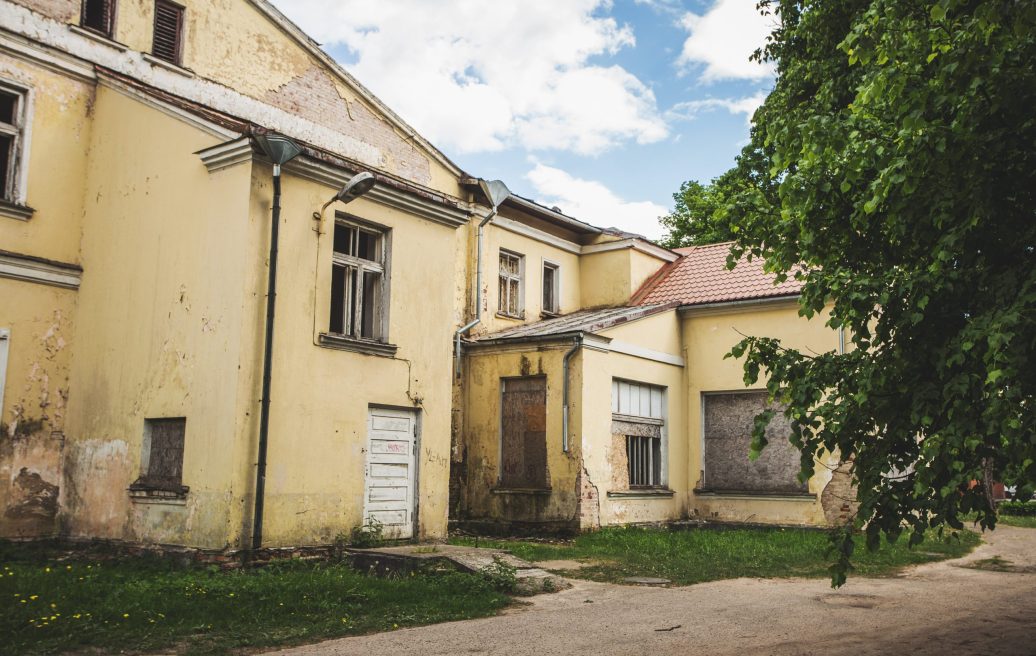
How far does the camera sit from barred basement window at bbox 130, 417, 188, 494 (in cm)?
1028

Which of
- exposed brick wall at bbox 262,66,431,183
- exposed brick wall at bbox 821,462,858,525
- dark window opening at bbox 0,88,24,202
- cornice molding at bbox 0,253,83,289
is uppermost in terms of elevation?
exposed brick wall at bbox 262,66,431,183

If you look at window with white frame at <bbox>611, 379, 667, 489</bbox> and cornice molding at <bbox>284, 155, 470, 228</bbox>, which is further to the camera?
window with white frame at <bbox>611, 379, 667, 489</bbox>

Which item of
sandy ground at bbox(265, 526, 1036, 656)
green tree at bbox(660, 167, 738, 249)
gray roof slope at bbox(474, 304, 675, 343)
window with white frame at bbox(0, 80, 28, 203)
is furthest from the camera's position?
green tree at bbox(660, 167, 738, 249)

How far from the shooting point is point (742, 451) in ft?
55.4

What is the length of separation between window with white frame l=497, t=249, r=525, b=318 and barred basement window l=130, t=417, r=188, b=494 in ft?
27.6

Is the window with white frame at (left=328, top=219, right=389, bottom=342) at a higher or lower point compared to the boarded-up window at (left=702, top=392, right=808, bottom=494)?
higher

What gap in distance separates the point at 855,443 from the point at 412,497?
7.39 metres

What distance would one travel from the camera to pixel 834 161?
564 cm

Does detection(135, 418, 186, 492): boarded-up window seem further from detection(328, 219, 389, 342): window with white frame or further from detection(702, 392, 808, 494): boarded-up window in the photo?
detection(702, 392, 808, 494): boarded-up window

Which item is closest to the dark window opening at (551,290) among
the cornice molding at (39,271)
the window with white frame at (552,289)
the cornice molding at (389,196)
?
the window with white frame at (552,289)

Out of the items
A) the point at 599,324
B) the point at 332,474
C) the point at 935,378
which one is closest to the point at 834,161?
the point at 935,378

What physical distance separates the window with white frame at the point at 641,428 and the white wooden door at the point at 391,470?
196 inches

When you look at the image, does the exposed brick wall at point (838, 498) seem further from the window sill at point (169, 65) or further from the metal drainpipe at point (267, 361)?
the window sill at point (169, 65)

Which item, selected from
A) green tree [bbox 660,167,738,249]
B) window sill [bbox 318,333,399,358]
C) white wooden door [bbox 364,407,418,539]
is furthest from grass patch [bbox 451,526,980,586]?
green tree [bbox 660,167,738,249]
